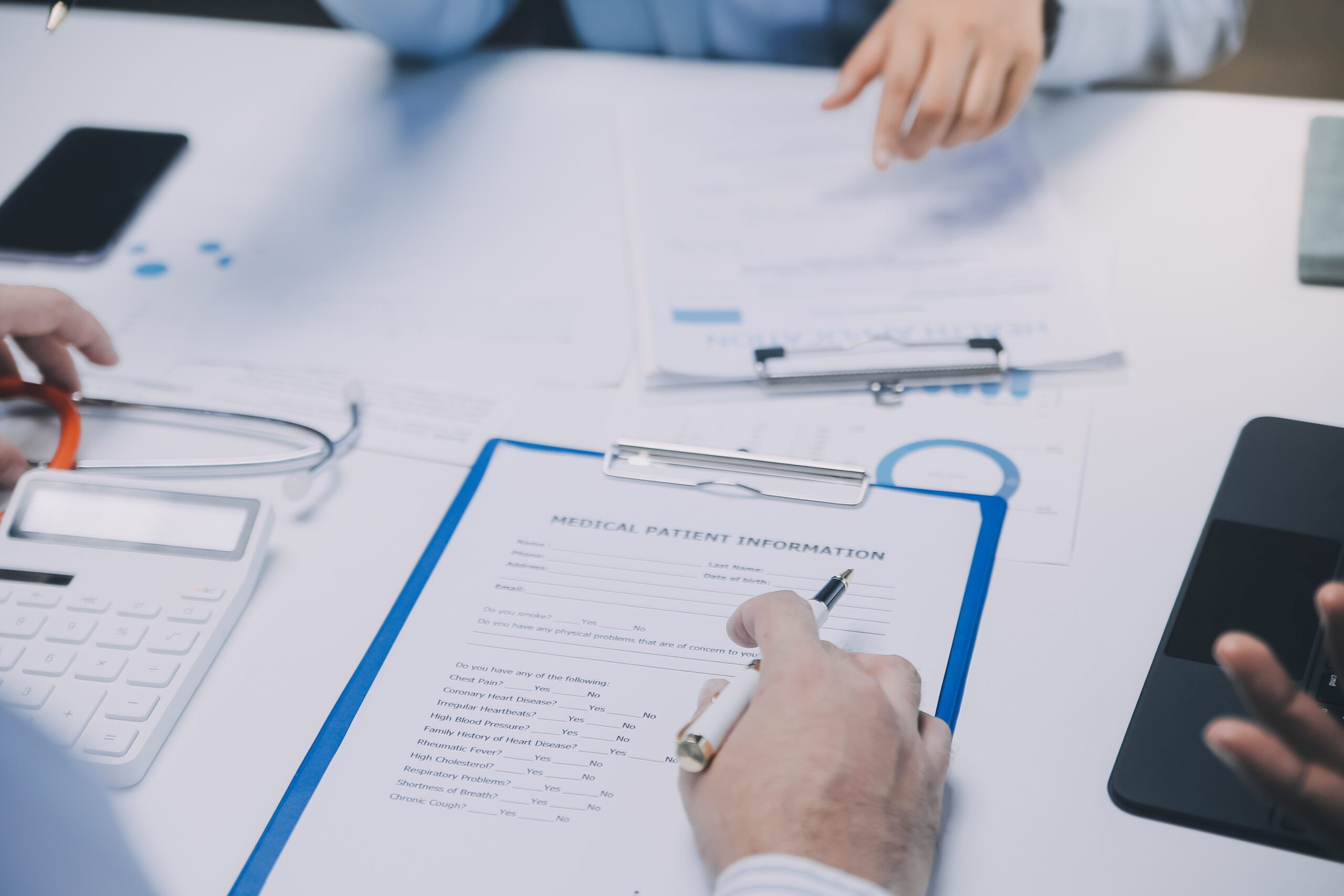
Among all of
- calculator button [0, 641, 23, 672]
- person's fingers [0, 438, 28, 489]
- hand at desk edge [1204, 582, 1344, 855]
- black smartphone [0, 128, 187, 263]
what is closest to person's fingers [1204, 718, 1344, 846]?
hand at desk edge [1204, 582, 1344, 855]

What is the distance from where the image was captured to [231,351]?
31.0 inches

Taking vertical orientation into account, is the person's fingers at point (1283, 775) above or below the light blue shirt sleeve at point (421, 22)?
below

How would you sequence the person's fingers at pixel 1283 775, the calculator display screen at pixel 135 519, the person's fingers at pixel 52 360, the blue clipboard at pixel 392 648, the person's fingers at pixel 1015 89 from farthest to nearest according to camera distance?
1. the person's fingers at pixel 1015 89
2. the person's fingers at pixel 52 360
3. the calculator display screen at pixel 135 519
4. the blue clipboard at pixel 392 648
5. the person's fingers at pixel 1283 775

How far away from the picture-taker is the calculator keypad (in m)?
0.53

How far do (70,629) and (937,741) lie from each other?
0.46 m

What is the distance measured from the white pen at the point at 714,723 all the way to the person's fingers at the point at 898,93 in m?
0.47

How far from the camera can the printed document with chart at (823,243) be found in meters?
0.74

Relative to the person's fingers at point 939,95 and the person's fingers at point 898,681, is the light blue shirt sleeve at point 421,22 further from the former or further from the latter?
the person's fingers at point 898,681

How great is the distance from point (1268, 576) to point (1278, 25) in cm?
188

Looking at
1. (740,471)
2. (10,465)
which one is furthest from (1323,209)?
(10,465)

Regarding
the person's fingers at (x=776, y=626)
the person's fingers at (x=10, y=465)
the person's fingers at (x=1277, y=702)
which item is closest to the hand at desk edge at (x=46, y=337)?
the person's fingers at (x=10, y=465)

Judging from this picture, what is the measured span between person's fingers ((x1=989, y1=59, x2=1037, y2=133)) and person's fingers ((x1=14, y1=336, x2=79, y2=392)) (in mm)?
718

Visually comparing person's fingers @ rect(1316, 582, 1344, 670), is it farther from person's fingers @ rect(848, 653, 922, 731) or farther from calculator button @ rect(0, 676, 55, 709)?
calculator button @ rect(0, 676, 55, 709)

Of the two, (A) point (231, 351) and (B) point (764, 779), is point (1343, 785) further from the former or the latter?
(A) point (231, 351)
